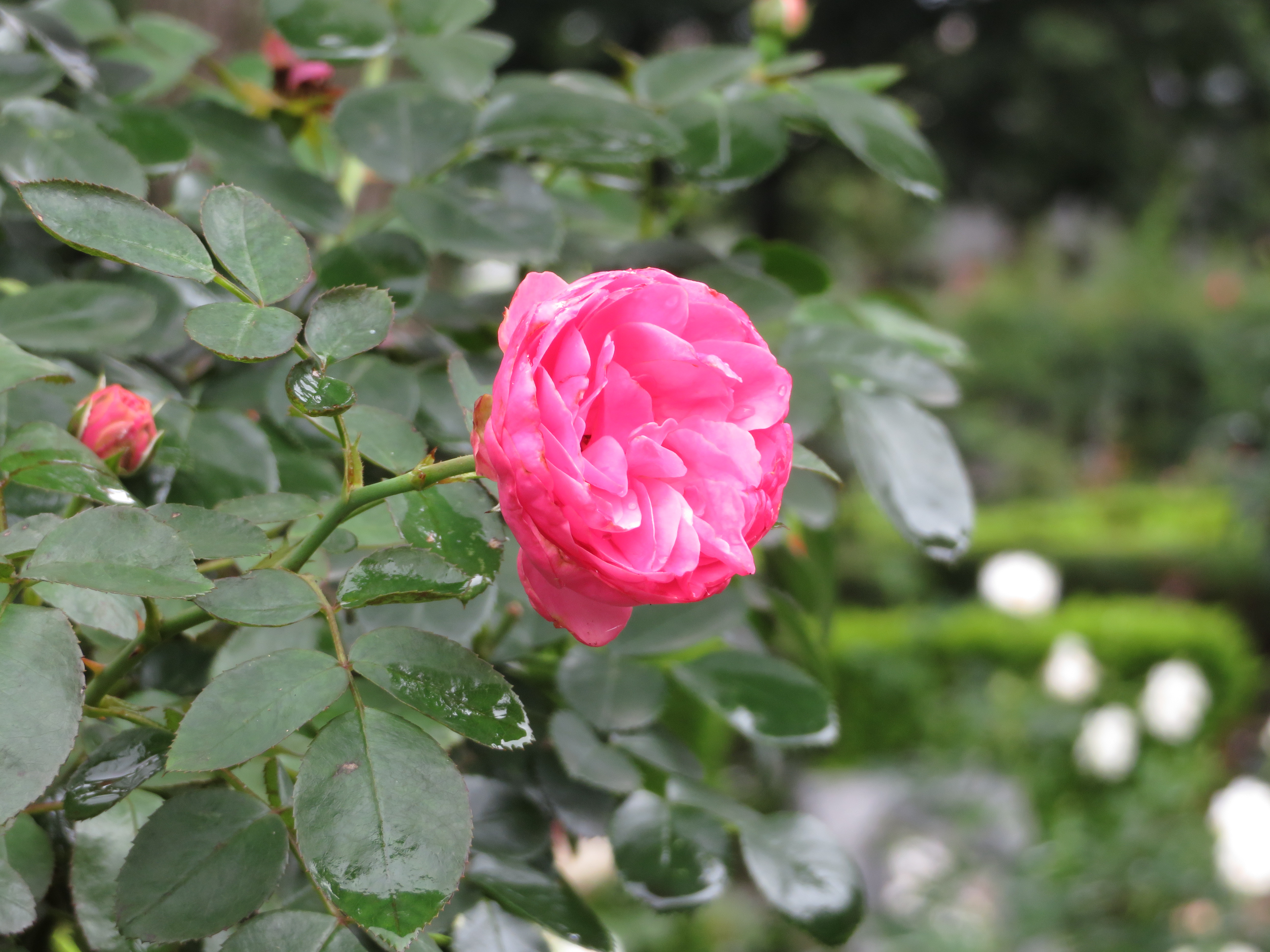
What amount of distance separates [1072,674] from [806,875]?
2.49m

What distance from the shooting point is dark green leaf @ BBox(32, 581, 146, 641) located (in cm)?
34

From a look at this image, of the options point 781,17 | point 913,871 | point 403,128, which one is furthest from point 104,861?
point 913,871

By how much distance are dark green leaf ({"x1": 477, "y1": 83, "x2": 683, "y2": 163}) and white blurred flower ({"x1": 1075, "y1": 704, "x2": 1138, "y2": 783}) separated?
8.04ft

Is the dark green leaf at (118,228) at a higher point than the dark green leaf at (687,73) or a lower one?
higher

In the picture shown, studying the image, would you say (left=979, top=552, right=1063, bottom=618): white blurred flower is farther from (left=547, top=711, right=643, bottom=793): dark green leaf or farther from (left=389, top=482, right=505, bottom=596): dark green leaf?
(left=389, top=482, right=505, bottom=596): dark green leaf

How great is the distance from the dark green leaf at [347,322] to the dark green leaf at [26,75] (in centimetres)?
30

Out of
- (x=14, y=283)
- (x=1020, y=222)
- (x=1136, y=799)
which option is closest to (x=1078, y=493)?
(x=1136, y=799)

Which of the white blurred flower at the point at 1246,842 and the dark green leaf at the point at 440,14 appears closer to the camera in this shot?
the dark green leaf at the point at 440,14

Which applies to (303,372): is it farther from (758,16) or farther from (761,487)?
(758,16)

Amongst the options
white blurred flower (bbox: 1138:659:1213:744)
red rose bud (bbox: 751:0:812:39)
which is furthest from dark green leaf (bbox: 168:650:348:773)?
white blurred flower (bbox: 1138:659:1213:744)

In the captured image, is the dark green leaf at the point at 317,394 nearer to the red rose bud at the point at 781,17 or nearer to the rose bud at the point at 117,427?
the rose bud at the point at 117,427

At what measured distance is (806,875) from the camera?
0.48 m

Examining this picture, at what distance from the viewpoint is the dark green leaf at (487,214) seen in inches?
19.5

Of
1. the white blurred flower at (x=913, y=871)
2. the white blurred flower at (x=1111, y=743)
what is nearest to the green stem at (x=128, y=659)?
the white blurred flower at (x=913, y=871)
